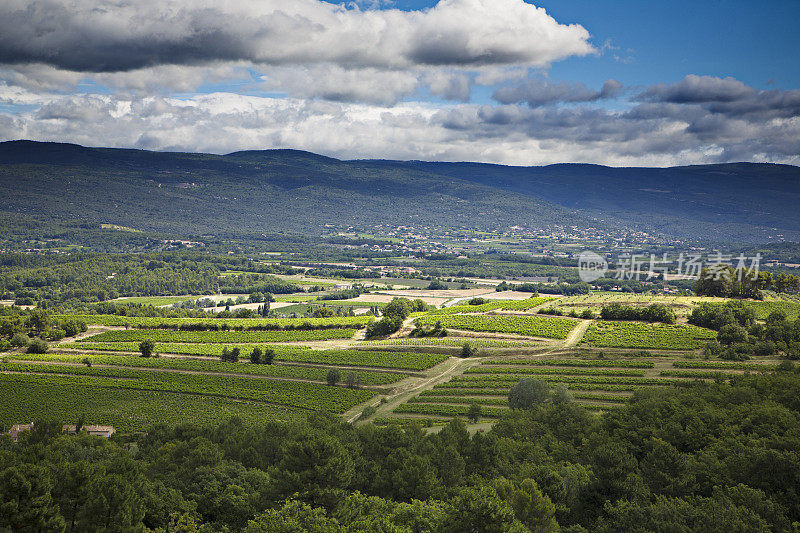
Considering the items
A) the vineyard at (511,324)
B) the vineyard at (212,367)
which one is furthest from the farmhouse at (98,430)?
the vineyard at (511,324)

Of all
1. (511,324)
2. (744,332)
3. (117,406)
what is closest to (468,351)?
(511,324)

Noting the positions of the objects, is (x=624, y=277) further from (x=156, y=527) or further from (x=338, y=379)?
(x=156, y=527)

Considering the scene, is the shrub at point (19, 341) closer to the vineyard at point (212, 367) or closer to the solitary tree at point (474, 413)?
the vineyard at point (212, 367)

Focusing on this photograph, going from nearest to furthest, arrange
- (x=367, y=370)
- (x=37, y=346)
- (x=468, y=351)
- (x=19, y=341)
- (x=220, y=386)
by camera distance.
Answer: (x=220, y=386) → (x=367, y=370) → (x=468, y=351) → (x=37, y=346) → (x=19, y=341)

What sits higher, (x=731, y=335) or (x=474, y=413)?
(x=731, y=335)

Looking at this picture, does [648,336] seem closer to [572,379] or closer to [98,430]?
[572,379]

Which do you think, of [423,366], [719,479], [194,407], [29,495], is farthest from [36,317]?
[719,479]

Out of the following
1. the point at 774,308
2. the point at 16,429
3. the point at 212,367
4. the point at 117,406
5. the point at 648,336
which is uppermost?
the point at 774,308
